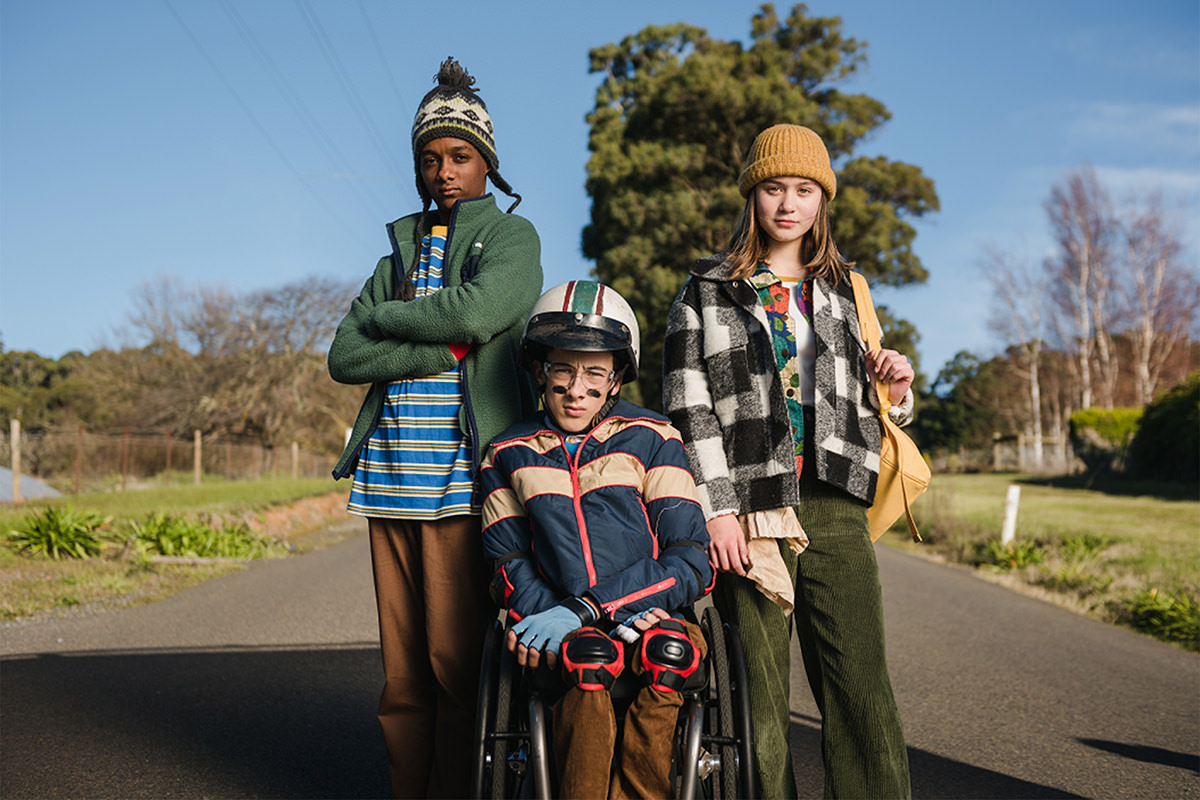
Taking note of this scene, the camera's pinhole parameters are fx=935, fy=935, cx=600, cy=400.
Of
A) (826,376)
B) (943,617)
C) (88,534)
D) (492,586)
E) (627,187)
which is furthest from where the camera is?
(627,187)

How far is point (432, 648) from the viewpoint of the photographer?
285cm

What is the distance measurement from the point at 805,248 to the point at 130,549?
32.5 feet

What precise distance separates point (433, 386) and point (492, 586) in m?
0.67

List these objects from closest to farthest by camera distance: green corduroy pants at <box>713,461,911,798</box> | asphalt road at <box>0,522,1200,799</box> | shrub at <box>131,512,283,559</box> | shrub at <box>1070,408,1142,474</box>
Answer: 1. green corduroy pants at <box>713,461,911,798</box>
2. asphalt road at <box>0,522,1200,799</box>
3. shrub at <box>131,512,283,559</box>
4. shrub at <box>1070,408,1142,474</box>

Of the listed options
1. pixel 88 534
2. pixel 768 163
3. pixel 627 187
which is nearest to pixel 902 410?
pixel 768 163

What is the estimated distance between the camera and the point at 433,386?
2889mm

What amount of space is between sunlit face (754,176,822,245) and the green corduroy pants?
0.77m

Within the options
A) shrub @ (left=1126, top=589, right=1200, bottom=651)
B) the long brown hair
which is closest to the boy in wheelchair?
the long brown hair

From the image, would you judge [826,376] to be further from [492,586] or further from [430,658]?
[430,658]

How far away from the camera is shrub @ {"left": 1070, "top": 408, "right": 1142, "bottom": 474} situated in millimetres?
27062

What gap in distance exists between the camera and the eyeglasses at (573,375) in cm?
273

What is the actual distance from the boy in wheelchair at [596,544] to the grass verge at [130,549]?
6.52m

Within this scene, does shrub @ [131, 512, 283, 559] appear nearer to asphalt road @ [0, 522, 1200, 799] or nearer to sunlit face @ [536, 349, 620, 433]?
asphalt road @ [0, 522, 1200, 799]

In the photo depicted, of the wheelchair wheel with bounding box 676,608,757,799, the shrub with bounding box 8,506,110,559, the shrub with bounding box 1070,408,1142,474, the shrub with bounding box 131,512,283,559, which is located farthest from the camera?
the shrub with bounding box 1070,408,1142,474
